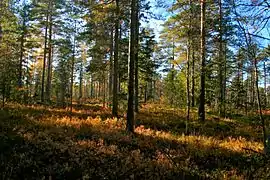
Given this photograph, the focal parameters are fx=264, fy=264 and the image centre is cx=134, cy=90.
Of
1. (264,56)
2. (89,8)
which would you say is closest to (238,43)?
(264,56)

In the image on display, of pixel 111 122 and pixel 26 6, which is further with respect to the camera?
Result: pixel 26 6

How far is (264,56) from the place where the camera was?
9.48 m

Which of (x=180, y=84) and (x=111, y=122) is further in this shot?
(x=180, y=84)

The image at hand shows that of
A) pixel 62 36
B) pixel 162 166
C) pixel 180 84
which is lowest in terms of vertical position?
pixel 162 166

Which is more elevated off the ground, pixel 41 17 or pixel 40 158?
pixel 41 17

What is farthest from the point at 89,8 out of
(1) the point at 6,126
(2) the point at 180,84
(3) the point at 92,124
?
(2) the point at 180,84

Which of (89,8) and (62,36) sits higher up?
(62,36)

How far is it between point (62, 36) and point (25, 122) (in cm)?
2204

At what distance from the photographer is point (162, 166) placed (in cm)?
694

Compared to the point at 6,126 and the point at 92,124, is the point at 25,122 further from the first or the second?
the point at 92,124

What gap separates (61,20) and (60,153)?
989 inches

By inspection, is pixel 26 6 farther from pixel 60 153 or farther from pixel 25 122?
pixel 60 153

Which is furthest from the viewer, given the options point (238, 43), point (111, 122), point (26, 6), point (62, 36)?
point (62, 36)

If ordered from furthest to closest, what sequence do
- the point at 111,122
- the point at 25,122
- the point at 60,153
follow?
the point at 111,122 < the point at 25,122 < the point at 60,153
